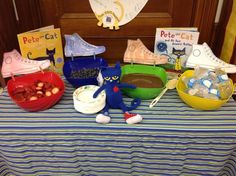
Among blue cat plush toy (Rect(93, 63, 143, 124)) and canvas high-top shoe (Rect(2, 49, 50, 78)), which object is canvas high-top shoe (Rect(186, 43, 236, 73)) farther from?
canvas high-top shoe (Rect(2, 49, 50, 78))

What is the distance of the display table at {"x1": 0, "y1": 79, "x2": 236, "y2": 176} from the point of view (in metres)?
0.79

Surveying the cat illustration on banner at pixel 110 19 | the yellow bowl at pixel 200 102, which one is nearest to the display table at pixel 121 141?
the yellow bowl at pixel 200 102

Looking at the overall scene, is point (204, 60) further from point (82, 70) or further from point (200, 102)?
point (82, 70)

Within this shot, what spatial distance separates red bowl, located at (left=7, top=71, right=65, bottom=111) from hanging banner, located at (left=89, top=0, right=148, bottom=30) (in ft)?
1.09

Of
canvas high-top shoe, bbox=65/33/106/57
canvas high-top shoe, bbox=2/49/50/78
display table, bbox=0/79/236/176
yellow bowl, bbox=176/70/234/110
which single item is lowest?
display table, bbox=0/79/236/176

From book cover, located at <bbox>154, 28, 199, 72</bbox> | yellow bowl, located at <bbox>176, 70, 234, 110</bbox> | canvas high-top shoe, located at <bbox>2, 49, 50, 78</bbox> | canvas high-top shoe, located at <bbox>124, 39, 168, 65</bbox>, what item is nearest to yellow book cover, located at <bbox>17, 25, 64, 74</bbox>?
canvas high-top shoe, located at <bbox>2, 49, 50, 78</bbox>

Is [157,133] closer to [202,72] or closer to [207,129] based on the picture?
[207,129]

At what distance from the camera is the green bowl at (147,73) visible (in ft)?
2.89

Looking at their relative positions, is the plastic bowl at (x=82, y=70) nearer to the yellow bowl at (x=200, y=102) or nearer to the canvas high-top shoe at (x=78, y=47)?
the canvas high-top shoe at (x=78, y=47)

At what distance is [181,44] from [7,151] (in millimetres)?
801

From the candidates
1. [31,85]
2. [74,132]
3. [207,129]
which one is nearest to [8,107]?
[31,85]

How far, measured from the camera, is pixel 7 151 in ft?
Answer: 2.79

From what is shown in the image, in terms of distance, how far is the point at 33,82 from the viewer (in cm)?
95

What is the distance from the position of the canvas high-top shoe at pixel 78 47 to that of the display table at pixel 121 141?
23cm
